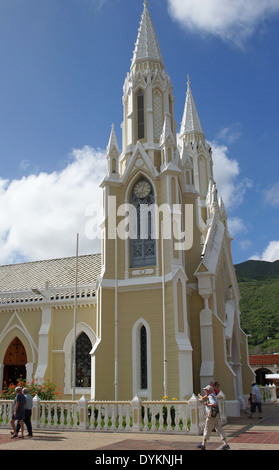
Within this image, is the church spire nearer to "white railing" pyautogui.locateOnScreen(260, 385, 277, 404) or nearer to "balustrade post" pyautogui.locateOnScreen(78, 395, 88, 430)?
"balustrade post" pyautogui.locateOnScreen(78, 395, 88, 430)

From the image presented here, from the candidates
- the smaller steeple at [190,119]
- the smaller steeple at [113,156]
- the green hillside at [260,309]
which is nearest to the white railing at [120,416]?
the smaller steeple at [113,156]

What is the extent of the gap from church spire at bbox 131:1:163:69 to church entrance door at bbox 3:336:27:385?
54.1ft

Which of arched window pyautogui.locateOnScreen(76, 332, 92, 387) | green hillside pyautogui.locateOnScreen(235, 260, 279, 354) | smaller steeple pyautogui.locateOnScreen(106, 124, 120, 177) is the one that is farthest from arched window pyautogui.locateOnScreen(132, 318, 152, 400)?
green hillside pyautogui.locateOnScreen(235, 260, 279, 354)

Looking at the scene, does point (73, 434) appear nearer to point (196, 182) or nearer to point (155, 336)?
point (155, 336)

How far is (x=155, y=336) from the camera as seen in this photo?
65.6 feet

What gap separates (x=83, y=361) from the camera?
22922 millimetres

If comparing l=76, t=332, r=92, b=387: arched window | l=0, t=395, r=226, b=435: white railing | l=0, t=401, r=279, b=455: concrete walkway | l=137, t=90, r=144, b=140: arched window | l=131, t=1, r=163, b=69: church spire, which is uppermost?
l=131, t=1, r=163, b=69: church spire

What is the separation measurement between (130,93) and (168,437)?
1755 centimetres

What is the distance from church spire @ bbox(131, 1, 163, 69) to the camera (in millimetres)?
25281

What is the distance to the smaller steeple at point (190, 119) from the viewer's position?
3641 centimetres

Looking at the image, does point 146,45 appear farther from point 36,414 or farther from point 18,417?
point 18,417

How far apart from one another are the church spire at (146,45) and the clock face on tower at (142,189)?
23.7ft
